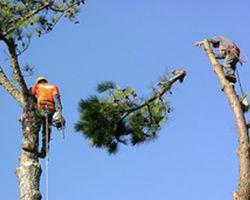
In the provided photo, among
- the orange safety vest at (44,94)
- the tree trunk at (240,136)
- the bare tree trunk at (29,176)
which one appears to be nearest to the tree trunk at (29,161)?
the bare tree trunk at (29,176)

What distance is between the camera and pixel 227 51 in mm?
6410

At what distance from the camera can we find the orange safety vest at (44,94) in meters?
7.43

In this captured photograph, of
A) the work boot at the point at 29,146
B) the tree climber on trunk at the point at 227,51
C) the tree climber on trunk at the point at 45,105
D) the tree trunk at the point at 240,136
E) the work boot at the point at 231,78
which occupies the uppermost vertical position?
the tree climber on trunk at the point at 45,105

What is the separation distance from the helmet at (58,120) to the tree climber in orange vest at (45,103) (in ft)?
0.17

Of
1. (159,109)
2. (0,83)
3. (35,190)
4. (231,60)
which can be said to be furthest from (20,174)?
(231,60)

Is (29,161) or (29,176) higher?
(29,161)

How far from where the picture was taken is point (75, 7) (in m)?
7.75

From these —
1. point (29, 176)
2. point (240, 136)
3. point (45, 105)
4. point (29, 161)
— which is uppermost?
point (45, 105)

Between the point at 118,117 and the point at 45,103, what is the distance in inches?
54.5

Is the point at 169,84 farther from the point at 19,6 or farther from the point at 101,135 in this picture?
the point at 19,6

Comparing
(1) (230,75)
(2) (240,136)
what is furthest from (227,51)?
(2) (240,136)

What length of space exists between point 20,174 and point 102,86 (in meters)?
1.44

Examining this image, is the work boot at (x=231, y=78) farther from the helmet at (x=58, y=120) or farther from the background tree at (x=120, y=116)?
the helmet at (x=58, y=120)

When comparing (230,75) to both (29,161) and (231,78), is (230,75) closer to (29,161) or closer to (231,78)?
(231,78)
